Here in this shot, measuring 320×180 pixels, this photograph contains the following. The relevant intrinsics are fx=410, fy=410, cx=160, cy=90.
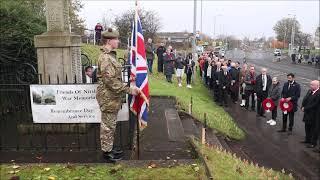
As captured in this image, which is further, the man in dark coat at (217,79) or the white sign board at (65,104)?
the man in dark coat at (217,79)

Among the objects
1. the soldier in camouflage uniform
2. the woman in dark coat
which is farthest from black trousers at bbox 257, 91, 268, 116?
the soldier in camouflage uniform

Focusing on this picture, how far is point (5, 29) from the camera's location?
10.8m

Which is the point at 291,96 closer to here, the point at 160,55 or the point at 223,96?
the point at 223,96

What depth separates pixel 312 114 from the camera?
1126 cm

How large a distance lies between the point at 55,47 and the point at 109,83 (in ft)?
8.92

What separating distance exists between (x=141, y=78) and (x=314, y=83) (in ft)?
21.8

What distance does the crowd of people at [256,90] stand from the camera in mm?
11344

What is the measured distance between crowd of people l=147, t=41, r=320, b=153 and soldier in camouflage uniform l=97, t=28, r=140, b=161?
669 centimetres

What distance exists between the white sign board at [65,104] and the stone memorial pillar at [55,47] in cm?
132

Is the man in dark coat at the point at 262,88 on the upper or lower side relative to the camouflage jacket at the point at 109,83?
lower

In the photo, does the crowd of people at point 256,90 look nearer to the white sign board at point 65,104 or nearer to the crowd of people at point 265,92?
the crowd of people at point 265,92

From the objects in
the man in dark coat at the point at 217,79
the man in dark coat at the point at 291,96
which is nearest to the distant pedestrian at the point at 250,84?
the man in dark coat at the point at 217,79

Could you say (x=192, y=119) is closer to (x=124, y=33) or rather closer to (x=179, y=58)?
(x=179, y=58)

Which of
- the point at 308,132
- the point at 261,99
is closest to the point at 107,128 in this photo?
the point at 308,132
